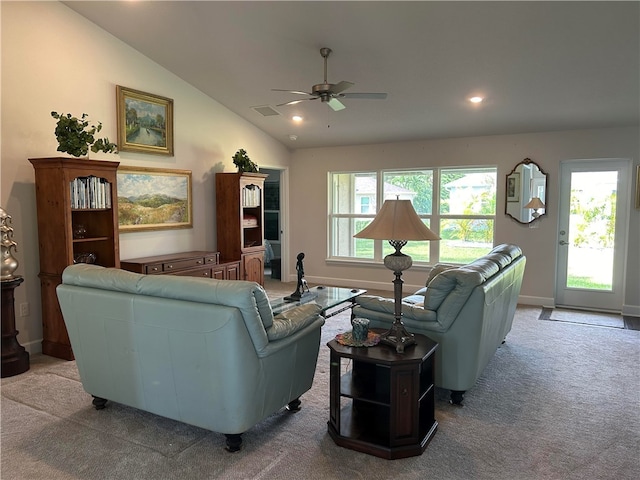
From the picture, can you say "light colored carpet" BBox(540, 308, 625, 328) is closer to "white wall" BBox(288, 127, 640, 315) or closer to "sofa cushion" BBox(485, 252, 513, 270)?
"white wall" BBox(288, 127, 640, 315)

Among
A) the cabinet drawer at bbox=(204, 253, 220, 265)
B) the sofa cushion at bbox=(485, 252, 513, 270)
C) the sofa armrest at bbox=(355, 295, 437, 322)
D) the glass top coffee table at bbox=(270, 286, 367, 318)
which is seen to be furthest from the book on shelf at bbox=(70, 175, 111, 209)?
the sofa cushion at bbox=(485, 252, 513, 270)

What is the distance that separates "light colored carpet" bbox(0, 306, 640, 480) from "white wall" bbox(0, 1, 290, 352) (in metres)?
1.34

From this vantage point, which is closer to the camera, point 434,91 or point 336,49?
point 336,49

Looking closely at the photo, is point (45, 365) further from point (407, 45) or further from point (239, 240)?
point (407, 45)

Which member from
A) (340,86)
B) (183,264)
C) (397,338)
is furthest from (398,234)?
(183,264)

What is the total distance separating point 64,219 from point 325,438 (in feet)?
9.62

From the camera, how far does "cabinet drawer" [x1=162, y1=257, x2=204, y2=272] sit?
508 centimetres

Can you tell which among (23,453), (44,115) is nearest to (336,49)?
(44,115)

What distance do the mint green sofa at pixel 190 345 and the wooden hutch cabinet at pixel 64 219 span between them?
1.31 meters

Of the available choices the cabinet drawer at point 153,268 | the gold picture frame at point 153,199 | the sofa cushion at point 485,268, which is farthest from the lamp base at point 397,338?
the gold picture frame at point 153,199

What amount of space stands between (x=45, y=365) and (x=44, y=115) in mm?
2262

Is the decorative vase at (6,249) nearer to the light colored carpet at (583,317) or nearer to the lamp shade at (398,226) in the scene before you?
the lamp shade at (398,226)

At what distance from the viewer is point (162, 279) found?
2574 mm

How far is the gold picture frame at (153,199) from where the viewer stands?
16.7 feet
